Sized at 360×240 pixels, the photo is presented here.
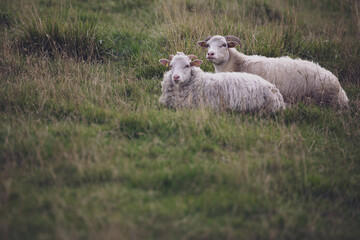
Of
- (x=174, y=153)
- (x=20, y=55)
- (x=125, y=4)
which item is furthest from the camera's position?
(x=125, y=4)

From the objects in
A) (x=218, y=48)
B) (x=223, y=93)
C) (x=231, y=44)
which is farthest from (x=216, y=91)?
(x=231, y=44)

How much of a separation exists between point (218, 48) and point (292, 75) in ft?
4.60

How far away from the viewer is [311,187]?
125 inches

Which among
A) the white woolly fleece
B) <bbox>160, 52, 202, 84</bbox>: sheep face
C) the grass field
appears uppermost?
<bbox>160, 52, 202, 84</bbox>: sheep face

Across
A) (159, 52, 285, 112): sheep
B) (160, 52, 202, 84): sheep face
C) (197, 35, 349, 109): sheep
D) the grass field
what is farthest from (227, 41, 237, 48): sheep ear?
the grass field

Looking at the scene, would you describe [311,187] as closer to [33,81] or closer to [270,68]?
[270,68]

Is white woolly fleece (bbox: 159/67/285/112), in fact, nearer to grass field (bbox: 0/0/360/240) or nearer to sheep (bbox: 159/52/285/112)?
sheep (bbox: 159/52/285/112)

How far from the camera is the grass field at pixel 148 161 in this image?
101 inches

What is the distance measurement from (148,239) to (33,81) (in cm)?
369

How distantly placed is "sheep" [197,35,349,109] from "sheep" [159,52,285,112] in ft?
2.19

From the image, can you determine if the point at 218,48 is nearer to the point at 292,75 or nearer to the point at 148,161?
the point at 292,75

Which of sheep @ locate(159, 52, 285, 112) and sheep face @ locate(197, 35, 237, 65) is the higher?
sheep face @ locate(197, 35, 237, 65)

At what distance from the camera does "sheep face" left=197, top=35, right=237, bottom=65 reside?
224 inches

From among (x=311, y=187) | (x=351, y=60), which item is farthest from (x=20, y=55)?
(x=351, y=60)
